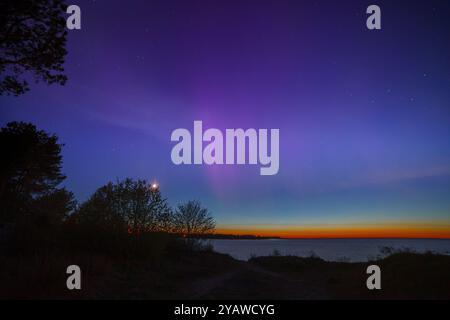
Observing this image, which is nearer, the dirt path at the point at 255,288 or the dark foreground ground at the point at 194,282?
the dark foreground ground at the point at 194,282

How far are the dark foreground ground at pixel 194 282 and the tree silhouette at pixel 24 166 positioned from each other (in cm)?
1554

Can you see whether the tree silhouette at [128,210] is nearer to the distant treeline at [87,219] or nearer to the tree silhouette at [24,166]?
the distant treeline at [87,219]

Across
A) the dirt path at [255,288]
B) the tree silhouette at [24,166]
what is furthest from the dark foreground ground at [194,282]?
the tree silhouette at [24,166]

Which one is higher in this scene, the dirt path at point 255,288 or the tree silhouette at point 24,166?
the tree silhouette at point 24,166

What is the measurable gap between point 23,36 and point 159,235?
46.9ft

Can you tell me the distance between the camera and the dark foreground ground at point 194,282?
42.4 feet

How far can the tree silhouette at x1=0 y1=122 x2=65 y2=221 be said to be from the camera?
2872 centimetres

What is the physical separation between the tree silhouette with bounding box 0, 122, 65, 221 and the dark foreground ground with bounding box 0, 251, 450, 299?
15.5 m

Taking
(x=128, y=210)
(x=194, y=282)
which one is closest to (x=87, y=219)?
(x=128, y=210)

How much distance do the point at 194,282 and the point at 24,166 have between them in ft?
74.3

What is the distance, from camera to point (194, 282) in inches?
716

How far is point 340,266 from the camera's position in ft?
81.1
